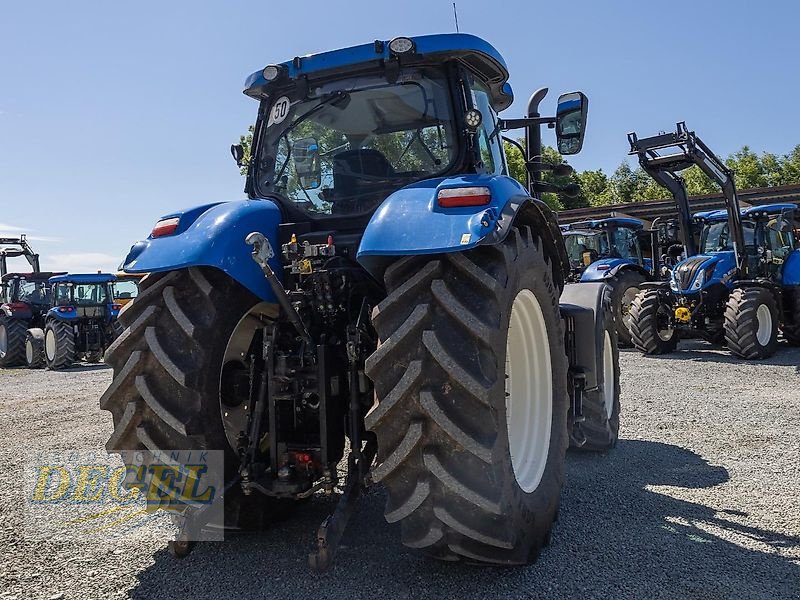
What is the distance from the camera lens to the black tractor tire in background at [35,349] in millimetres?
15734

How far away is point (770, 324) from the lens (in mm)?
11289

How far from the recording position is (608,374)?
559cm

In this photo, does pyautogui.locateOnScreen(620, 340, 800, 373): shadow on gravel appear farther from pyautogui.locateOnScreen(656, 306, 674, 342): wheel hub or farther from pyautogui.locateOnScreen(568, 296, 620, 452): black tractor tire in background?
pyautogui.locateOnScreen(568, 296, 620, 452): black tractor tire in background

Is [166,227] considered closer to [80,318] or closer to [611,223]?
[611,223]

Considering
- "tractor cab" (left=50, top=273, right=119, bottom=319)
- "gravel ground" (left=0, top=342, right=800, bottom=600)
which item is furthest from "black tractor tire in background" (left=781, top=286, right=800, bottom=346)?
"tractor cab" (left=50, top=273, right=119, bottom=319)

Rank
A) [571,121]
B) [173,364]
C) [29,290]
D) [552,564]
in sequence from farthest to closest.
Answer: [29,290], [571,121], [552,564], [173,364]

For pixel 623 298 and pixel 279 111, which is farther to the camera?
pixel 623 298

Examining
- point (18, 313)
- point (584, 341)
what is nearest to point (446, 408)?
point (584, 341)

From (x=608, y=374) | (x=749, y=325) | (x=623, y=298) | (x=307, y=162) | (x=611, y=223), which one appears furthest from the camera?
(x=611, y=223)

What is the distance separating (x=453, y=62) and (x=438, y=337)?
1.71 metres

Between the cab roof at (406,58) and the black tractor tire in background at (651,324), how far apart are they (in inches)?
350

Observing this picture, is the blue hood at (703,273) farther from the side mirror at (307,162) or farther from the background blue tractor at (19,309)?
the background blue tractor at (19,309)

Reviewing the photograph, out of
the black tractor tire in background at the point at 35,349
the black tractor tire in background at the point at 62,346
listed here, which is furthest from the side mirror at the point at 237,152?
the black tractor tire in background at the point at 35,349

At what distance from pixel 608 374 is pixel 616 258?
9093mm
